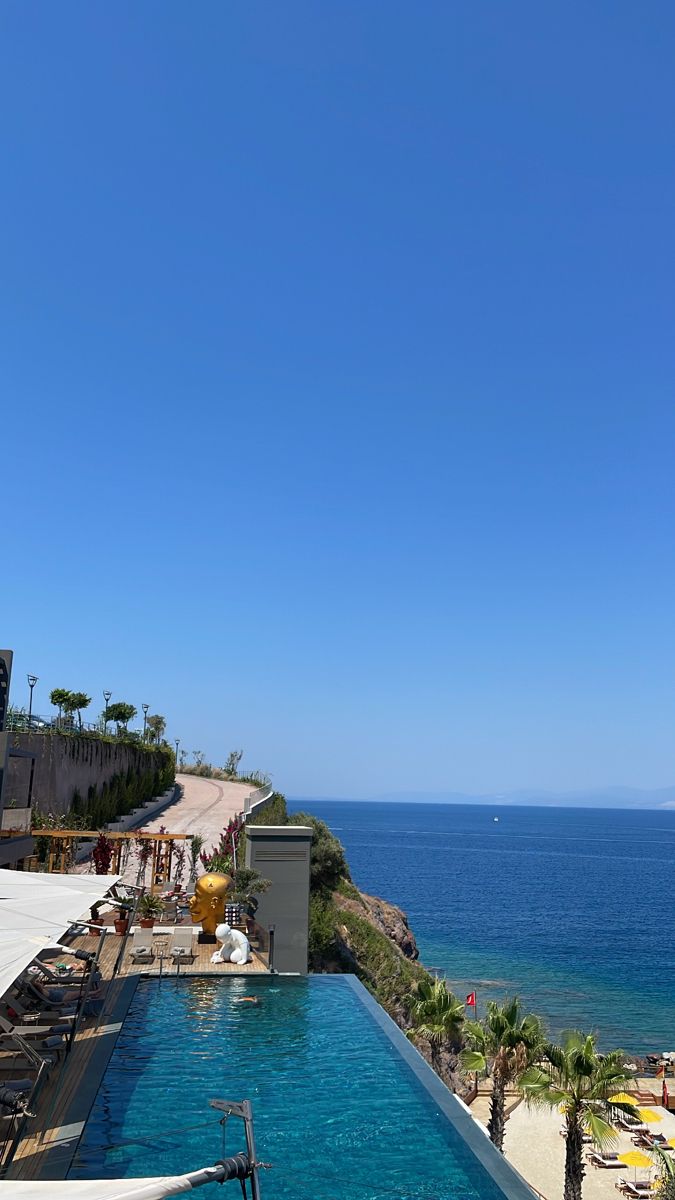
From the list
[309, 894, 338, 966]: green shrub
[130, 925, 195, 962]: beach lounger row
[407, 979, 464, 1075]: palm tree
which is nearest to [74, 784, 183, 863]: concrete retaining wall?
[309, 894, 338, 966]: green shrub

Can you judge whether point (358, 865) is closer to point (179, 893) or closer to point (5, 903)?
point (179, 893)

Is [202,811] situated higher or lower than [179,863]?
higher

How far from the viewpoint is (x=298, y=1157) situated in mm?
10117

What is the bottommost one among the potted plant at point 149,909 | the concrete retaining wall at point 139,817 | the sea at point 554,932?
the sea at point 554,932

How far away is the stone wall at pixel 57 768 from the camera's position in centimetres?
3052

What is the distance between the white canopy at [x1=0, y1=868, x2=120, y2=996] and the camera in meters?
9.02

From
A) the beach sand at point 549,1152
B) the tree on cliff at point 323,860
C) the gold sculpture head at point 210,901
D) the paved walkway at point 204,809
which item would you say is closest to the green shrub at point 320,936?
the tree on cliff at point 323,860

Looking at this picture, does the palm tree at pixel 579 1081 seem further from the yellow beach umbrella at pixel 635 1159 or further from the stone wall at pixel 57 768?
the stone wall at pixel 57 768

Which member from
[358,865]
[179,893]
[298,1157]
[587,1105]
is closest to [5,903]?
[298,1157]

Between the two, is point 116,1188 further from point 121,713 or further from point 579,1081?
point 121,713

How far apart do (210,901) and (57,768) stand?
1605 centimetres

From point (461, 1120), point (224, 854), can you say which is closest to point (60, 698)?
point (224, 854)

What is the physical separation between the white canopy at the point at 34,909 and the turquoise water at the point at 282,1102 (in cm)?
227

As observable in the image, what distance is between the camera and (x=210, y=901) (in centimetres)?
2094
